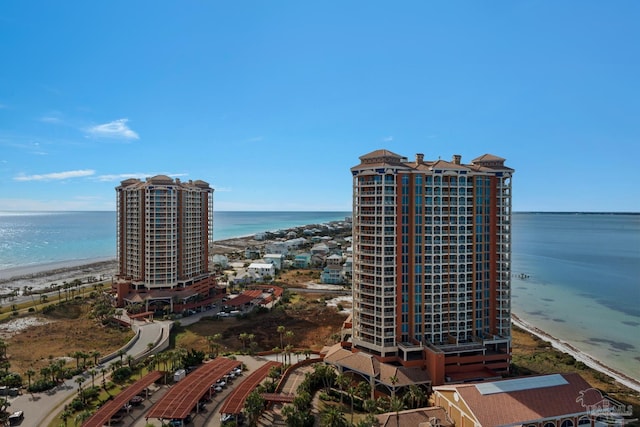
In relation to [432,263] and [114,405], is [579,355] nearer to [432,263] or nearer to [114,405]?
[432,263]

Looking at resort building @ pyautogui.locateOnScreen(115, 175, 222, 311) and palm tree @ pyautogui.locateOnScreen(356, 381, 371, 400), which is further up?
resort building @ pyautogui.locateOnScreen(115, 175, 222, 311)

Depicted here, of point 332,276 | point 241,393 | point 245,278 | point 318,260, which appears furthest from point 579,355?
point 318,260

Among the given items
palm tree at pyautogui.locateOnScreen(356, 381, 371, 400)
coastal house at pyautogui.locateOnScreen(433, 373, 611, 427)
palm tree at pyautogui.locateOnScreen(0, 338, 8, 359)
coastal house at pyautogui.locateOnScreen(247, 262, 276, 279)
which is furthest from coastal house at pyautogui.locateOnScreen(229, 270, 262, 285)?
coastal house at pyautogui.locateOnScreen(433, 373, 611, 427)

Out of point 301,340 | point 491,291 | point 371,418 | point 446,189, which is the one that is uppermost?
point 446,189

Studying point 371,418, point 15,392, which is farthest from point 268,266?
point 371,418

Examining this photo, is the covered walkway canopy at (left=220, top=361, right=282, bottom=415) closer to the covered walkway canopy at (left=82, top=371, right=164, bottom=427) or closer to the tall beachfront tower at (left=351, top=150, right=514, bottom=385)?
the covered walkway canopy at (left=82, top=371, right=164, bottom=427)

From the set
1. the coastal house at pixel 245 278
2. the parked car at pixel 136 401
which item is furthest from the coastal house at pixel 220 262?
the parked car at pixel 136 401

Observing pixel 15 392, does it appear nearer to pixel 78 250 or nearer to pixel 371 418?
pixel 371 418

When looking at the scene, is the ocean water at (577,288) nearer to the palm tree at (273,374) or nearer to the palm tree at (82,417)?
the palm tree at (273,374)
